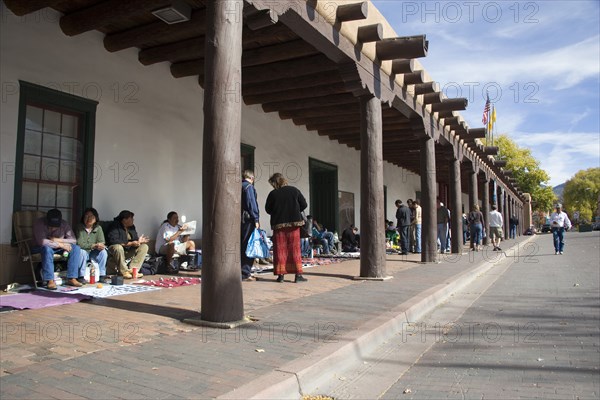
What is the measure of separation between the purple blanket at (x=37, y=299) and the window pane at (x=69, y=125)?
2.80 metres

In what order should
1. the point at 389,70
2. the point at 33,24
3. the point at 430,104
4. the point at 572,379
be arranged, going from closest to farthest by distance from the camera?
the point at 572,379 → the point at 33,24 → the point at 389,70 → the point at 430,104

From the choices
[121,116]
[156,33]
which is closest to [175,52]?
[156,33]

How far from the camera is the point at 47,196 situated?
298 inches

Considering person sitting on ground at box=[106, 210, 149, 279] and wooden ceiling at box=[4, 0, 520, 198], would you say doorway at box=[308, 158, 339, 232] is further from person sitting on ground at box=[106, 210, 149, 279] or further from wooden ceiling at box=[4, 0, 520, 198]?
person sitting on ground at box=[106, 210, 149, 279]

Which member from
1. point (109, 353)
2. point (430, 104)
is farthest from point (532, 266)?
point (109, 353)

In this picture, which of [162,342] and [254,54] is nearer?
[162,342]

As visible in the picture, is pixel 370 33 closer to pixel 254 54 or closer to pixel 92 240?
pixel 254 54

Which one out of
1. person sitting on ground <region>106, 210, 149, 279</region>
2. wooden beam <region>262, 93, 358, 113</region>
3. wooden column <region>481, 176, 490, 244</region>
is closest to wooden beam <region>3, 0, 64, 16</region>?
person sitting on ground <region>106, 210, 149, 279</region>

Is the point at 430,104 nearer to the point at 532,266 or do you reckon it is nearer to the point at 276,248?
the point at 532,266

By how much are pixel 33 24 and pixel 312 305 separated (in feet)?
19.2

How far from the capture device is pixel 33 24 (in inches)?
283

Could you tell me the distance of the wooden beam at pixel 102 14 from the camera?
6699mm

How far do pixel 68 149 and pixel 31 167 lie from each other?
0.68m

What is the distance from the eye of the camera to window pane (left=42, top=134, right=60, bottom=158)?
24.7ft
